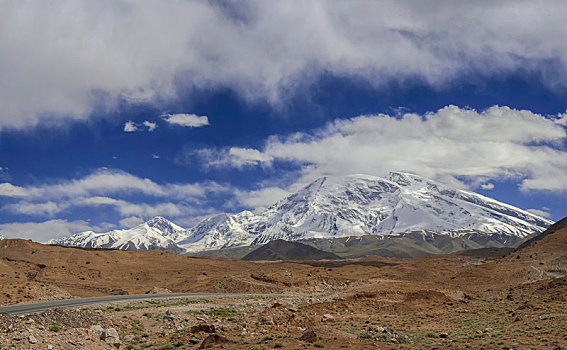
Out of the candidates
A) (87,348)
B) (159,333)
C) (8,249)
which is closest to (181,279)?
A: (8,249)

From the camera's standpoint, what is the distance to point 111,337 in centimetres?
2325

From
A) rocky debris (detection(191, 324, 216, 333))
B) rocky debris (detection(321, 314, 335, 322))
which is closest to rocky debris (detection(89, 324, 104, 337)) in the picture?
rocky debris (detection(191, 324, 216, 333))

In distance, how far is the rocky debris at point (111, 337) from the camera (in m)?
22.8

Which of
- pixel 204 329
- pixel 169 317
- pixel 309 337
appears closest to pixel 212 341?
pixel 204 329

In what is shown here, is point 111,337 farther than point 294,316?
No

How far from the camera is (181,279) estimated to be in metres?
77.3

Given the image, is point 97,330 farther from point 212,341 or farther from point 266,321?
point 266,321

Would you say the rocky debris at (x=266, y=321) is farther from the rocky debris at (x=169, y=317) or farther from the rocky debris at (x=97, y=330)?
the rocky debris at (x=97, y=330)

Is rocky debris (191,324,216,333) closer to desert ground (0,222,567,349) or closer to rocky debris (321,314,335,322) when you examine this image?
desert ground (0,222,567,349)

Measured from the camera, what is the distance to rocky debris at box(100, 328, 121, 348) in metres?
22.8

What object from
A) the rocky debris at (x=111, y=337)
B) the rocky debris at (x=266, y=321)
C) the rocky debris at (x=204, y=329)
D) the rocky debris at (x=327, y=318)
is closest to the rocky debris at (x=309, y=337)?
the rocky debris at (x=266, y=321)

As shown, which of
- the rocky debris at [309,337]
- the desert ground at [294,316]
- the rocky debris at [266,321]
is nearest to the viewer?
the rocky debris at [309,337]

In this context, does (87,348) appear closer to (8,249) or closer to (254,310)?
(254,310)

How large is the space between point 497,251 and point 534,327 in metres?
182
